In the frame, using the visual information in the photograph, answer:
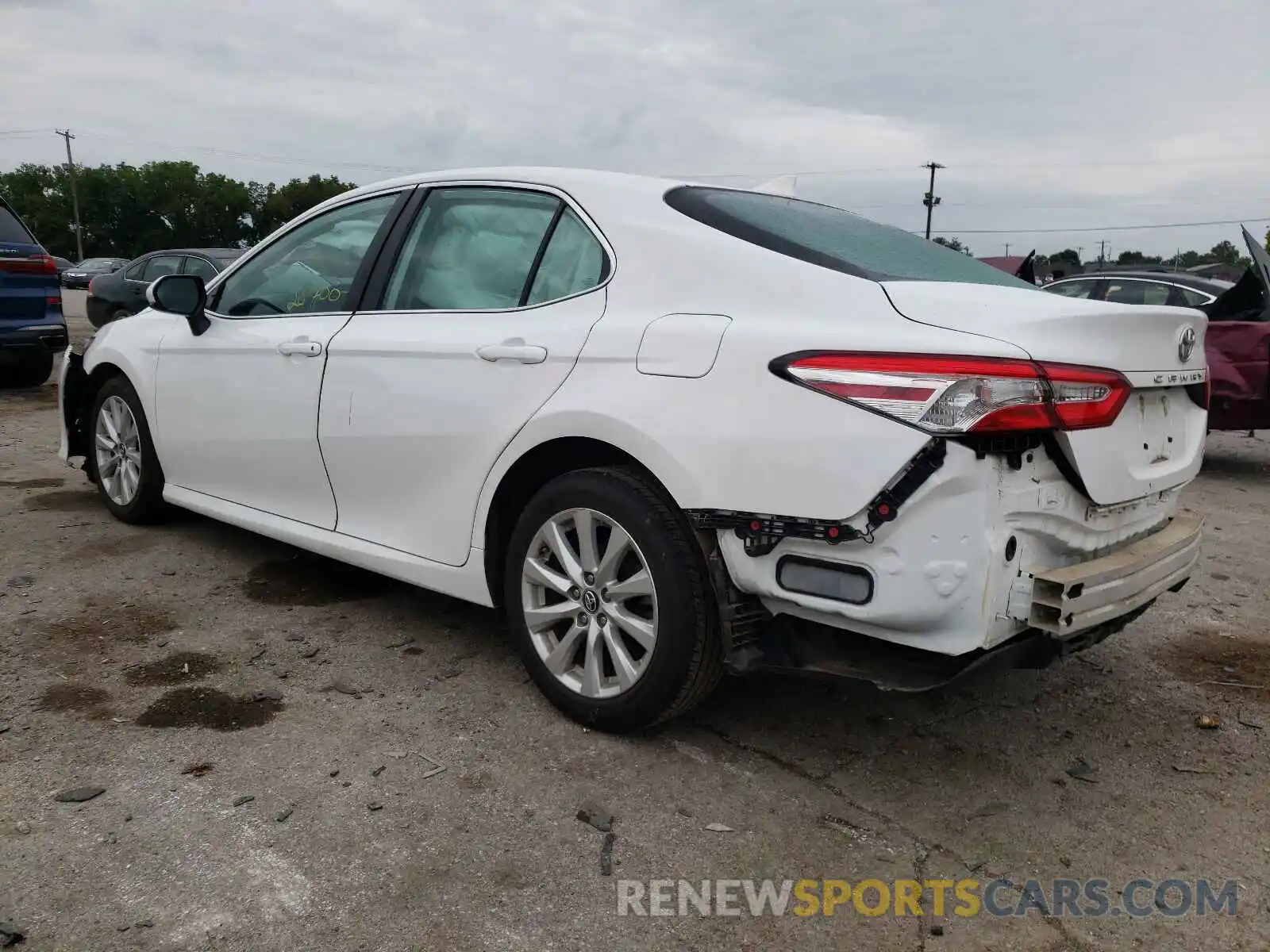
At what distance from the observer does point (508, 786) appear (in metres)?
2.70

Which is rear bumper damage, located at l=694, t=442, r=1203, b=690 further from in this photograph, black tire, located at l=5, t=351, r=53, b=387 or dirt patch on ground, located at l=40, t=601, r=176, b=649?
black tire, located at l=5, t=351, r=53, b=387

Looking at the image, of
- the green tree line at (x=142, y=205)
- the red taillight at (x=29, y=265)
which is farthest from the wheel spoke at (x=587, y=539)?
the green tree line at (x=142, y=205)

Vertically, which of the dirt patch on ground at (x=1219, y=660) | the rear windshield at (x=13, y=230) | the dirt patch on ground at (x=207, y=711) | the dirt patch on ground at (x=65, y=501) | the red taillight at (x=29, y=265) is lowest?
the dirt patch on ground at (x=1219, y=660)

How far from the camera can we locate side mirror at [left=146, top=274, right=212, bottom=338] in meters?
4.27

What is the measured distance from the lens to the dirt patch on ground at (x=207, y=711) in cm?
301

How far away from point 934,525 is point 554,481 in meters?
1.15

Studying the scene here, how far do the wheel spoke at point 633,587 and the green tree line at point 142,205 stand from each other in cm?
7927

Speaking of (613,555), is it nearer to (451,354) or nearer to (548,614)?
(548,614)

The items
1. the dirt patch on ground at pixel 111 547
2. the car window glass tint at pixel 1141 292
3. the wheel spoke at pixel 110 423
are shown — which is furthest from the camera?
the car window glass tint at pixel 1141 292

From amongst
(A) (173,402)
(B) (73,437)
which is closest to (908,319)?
(A) (173,402)

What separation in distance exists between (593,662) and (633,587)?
298 millimetres

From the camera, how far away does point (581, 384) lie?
285 cm

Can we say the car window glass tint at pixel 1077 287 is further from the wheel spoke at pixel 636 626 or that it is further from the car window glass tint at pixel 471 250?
the wheel spoke at pixel 636 626

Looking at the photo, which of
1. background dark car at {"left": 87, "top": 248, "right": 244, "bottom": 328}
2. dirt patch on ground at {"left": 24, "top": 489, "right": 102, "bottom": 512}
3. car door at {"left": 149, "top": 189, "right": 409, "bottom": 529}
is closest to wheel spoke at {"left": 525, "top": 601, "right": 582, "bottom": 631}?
car door at {"left": 149, "top": 189, "right": 409, "bottom": 529}
